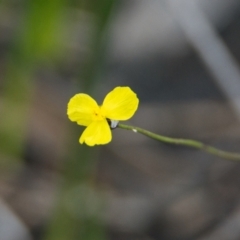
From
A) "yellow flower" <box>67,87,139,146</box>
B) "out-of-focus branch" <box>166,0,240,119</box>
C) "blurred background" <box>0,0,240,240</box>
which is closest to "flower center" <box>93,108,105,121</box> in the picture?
"yellow flower" <box>67,87,139,146</box>

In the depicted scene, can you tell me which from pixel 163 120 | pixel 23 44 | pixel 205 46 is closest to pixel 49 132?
pixel 163 120

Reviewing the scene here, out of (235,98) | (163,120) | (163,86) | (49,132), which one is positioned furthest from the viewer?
(163,86)

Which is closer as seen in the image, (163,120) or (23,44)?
Result: (23,44)

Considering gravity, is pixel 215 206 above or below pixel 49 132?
below

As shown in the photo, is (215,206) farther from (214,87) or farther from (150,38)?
(150,38)

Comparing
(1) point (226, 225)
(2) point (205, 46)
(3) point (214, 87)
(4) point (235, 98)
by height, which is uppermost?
(3) point (214, 87)

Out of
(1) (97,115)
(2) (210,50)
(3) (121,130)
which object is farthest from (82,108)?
(3) (121,130)

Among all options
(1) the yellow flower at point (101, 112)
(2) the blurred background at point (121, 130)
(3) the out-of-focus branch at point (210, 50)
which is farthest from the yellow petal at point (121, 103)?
(3) the out-of-focus branch at point (210, 50)
